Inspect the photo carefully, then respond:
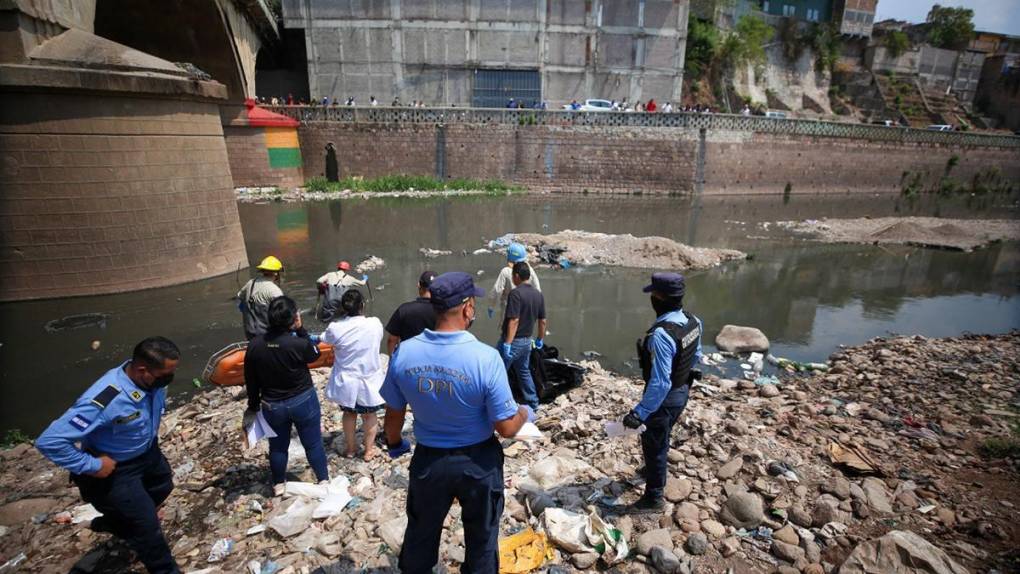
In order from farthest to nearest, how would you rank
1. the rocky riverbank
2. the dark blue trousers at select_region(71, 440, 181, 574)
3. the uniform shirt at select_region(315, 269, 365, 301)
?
1. the uniform shirt at select_region(315, 269, 365, 301)
2. the rocky riverbank
3. the dark blue trousers at select_region(71, 440, 181, 574)

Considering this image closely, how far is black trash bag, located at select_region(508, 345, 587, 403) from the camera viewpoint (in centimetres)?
536

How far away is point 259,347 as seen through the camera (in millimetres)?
3307

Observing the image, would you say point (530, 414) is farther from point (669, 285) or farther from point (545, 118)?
point (545, 118)

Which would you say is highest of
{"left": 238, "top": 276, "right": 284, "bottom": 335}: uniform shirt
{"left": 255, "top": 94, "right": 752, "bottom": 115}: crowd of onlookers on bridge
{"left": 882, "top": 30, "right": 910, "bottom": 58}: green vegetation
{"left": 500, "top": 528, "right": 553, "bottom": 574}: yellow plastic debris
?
{"left": 882, "top": 30, "right": 910, "bottom": 58}: green vegetation

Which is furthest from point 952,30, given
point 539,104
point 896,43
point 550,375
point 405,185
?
point 550,375

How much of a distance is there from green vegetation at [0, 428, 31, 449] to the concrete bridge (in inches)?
197

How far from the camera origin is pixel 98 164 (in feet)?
29.1

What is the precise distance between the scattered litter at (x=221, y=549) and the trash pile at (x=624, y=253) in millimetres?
9701

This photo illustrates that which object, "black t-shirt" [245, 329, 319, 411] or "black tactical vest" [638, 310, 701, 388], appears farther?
"black t-shirt" [245, 329, 319, 411]

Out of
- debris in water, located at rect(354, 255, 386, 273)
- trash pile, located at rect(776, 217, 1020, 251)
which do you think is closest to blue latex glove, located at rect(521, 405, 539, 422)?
debris in water, located at rect(354, 255, 386, 273)

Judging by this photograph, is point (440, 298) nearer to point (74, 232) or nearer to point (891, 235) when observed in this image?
point (74, 232)

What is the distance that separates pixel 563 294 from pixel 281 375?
737 centimetres

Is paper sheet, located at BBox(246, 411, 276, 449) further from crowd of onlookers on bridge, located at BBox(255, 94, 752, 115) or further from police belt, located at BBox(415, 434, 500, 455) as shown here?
crowd of onlookers on bridge, located at BBox(255, 94, 752, 115)

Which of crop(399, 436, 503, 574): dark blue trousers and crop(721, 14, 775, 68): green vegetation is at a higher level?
crop(721, 14, 775, 68): green vegetation
